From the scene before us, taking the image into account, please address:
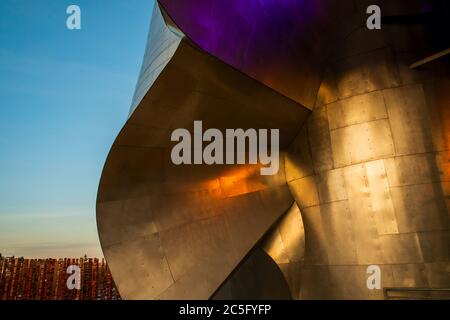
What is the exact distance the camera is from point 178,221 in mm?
10312

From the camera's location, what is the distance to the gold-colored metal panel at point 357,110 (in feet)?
28.4

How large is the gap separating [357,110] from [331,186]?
222 cm

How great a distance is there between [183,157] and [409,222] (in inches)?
248

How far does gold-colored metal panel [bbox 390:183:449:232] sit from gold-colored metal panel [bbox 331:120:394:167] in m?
1.07

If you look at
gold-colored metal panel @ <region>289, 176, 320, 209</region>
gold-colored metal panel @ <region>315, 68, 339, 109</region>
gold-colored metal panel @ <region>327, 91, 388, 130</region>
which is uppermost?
gold-colored metal panel @ <region>315, 68, 339, 109</region>

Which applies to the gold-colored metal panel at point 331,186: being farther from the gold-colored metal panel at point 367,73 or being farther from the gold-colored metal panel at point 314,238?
the gold-colored metal panel at point 367,73

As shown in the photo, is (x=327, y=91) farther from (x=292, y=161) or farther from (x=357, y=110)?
(x=292, y=161)

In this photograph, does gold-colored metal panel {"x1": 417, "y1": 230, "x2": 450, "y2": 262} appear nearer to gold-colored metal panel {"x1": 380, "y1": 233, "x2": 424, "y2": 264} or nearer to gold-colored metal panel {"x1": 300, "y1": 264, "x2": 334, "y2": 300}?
gold-colored metal panel {"x1": 380, "y1": 233, "x2": 424, "y2": 264}

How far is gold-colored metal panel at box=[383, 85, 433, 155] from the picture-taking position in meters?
8.12

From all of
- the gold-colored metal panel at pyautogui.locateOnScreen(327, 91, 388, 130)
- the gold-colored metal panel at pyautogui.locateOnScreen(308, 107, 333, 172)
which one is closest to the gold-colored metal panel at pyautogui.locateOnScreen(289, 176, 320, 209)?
the gold-colored metal panel at pyautogui.locateOnScreen(308, 107, 333, 172)

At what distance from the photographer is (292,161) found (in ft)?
34.2

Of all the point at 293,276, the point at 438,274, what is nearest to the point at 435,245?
the point at 438,274

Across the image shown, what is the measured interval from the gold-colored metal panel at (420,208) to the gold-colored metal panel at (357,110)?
206cm
